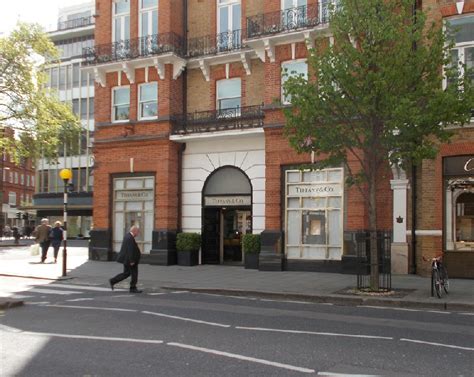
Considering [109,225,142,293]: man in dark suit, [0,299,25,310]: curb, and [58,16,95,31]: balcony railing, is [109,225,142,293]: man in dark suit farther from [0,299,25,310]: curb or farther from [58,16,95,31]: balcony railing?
[58,16,95,31]: balcony railing

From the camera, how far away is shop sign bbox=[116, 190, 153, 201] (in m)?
22.5

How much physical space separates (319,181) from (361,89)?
6.64m

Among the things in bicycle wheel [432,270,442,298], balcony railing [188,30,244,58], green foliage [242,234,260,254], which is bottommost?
bicycle wheel [432,270,442,298]

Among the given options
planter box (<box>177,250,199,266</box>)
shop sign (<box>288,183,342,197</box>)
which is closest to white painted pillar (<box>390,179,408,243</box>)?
shop sign (<box>288,183,342,197</box>)

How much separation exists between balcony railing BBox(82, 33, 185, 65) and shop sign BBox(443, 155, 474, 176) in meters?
11.1

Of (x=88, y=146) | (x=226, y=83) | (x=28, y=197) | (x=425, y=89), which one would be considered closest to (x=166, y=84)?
(x=226, y=83)

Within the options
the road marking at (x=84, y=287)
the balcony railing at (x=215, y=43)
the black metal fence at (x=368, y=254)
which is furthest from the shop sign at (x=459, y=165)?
the road marking at (x=84, y=287)

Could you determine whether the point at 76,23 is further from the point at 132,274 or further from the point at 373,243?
the point at 373,243

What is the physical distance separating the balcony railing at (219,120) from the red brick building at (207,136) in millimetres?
43

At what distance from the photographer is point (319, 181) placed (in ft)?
62.9

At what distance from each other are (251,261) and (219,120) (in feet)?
18.0

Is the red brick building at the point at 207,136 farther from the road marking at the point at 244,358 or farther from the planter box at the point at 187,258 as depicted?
the road marking at the point at 244,358

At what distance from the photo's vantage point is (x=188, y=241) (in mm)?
21344

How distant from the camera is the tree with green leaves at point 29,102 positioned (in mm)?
30688
